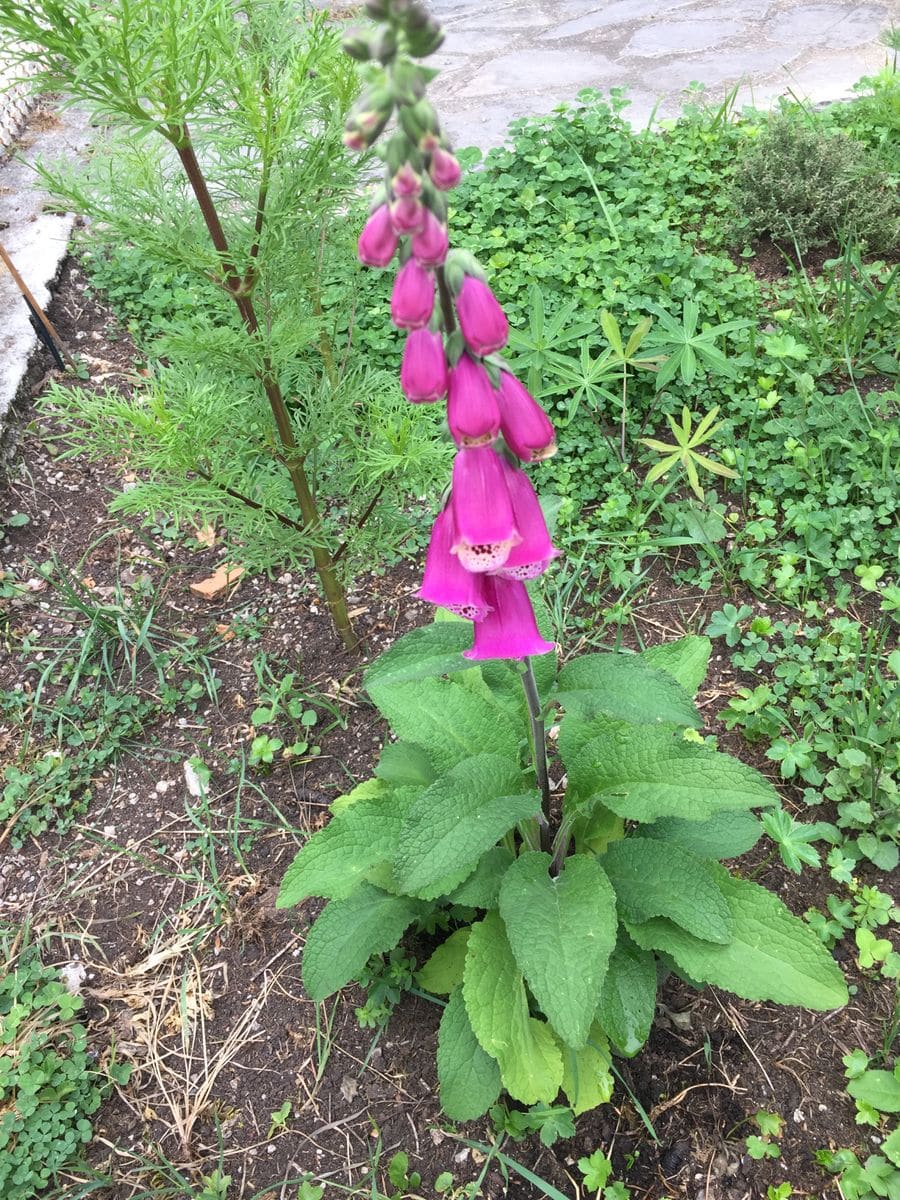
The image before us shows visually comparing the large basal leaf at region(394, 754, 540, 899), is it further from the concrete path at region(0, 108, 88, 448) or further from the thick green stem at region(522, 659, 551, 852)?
the concrete path at region(0, 108, 88, 448)

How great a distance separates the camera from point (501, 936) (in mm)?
1956

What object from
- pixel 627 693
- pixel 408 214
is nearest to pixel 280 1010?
pixel 627 693

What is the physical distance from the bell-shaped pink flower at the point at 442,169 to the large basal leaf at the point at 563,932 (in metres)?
1.36

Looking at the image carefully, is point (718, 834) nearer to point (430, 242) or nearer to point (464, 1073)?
point (464, 1073)

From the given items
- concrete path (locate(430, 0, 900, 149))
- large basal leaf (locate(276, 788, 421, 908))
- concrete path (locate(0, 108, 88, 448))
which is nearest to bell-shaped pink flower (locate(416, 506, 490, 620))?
large basal leaf (locate(276, 788, 421, 908))

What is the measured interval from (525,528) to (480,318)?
354 mm

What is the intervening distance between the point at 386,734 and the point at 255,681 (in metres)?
0.54

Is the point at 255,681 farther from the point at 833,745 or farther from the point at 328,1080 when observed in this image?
the point at 833,745

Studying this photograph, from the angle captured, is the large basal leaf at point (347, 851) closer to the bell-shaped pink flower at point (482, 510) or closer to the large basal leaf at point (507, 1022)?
the large basal leaf at point (507, 1022)

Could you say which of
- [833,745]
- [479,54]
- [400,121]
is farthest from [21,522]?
[479,54]

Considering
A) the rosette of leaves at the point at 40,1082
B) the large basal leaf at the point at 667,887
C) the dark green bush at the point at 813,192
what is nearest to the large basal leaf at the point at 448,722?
the large basal leaf at the point at 667,887

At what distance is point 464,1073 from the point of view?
1905mm

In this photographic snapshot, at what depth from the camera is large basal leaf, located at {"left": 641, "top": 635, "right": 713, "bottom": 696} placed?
84.9 inches

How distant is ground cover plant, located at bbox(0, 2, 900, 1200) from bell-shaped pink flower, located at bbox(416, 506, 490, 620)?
268 mm
